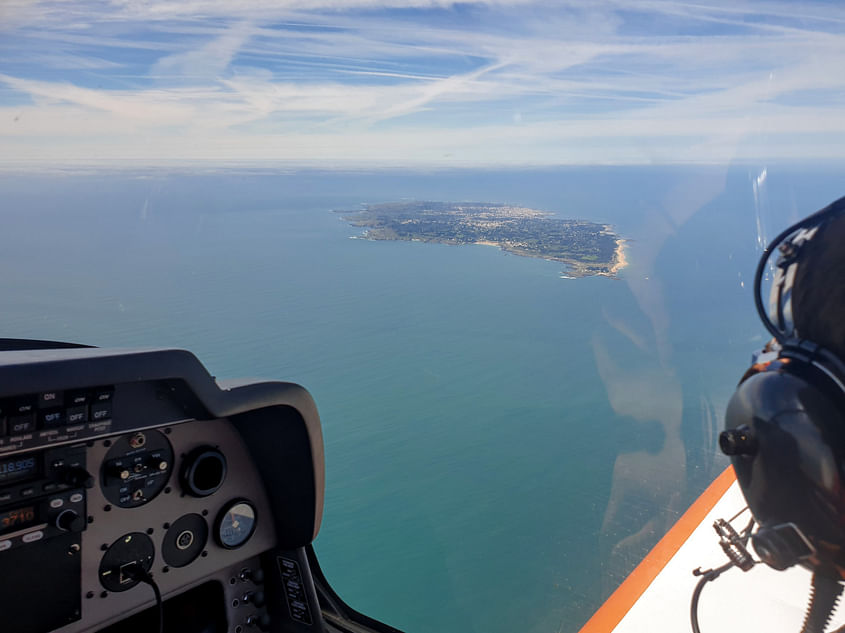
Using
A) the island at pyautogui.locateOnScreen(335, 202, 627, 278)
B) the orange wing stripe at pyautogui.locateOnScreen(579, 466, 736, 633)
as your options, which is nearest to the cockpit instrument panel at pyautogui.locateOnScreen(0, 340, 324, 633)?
the orange wing stripe at pyautogui.locateOnScreen(579, 466, 736, 633)

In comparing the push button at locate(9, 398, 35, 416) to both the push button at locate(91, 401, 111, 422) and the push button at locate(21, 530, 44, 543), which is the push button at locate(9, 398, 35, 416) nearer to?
the push button at locate(91, 401, 111, 422)

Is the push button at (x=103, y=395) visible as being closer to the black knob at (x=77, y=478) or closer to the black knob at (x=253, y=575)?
the black knob at (x=77, y=478)

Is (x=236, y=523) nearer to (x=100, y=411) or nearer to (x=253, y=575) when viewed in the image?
(x=253, y=575)

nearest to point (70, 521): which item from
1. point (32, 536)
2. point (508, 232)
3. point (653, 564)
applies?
point (32, 536)

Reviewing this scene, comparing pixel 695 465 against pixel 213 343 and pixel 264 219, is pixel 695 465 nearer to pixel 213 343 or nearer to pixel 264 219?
pixel 213 343

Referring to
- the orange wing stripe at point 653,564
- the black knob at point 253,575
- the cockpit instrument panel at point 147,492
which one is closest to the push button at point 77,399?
the cockpit instrument panel at point 147,492
